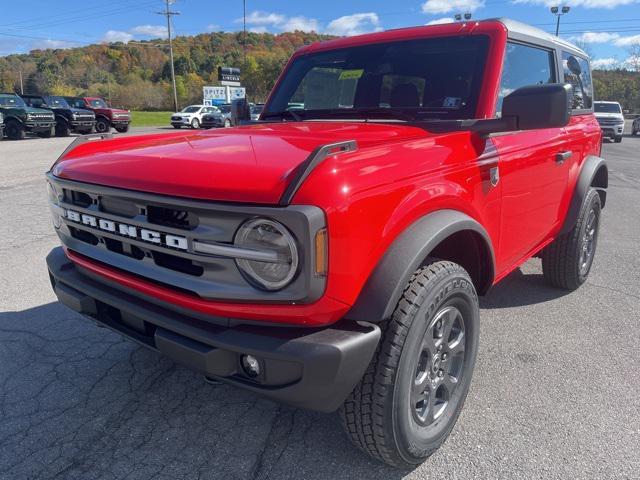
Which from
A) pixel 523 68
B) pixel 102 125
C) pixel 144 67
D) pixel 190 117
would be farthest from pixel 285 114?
pixel 144 67

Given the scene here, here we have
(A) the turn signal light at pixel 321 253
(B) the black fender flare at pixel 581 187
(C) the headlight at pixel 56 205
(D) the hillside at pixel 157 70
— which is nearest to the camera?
(A) the turn signal light at pixel 321 253

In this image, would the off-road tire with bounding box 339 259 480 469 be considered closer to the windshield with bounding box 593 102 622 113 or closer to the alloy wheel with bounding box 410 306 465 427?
the alloy wheel with bounding box 410 306 465 427

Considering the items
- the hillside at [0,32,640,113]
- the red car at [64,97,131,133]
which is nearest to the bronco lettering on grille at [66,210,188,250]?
the red car at [64,97,131,133]

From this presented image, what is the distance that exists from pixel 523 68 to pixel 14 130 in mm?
22342

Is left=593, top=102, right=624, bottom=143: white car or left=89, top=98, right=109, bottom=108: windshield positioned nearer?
left=593, top=102, right=624, bottom=143: white car

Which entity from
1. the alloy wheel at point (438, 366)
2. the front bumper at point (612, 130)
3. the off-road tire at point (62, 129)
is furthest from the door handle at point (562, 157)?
the off-road tire at point (62, 129)

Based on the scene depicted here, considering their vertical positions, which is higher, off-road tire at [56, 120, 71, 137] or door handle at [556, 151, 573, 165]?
door handle at [556, 151, 573, 165]

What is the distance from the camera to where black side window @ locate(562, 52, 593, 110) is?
3883mm

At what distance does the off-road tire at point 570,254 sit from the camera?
3877 mm

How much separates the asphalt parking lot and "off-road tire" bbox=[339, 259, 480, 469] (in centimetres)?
20

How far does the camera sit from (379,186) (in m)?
1.84

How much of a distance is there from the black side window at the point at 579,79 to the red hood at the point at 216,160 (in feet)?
6.68

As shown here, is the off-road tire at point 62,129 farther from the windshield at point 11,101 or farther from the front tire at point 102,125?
the windshield at point 11,101

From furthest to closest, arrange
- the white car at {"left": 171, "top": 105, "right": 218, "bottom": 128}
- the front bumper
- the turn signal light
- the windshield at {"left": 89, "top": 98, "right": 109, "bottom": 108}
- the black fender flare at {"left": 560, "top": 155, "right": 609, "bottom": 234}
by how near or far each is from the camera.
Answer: the white car at {"left": 171, "top": 105, "right": 218, "bottom": 128} < the windshield at {"left": 89, "top": 98, "right": 109, "bottom": 108} < the front bumper < the black fender flare at {"left": 560, "top": 155, "right": 609, "bottom": 234} < the turn signal light
